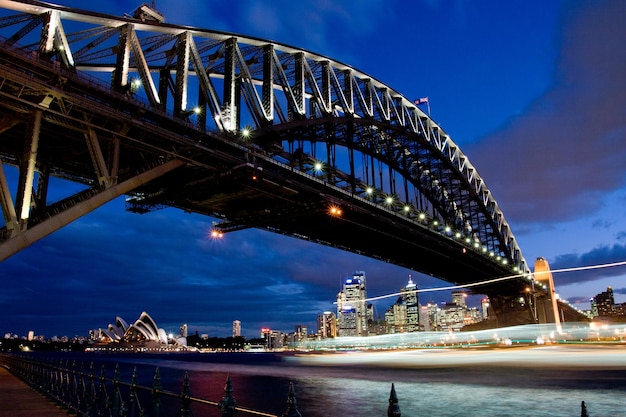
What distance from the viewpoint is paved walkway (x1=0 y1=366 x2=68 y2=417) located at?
1286 centimetres

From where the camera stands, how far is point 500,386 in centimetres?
3306

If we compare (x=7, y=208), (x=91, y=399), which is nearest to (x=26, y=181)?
(x=7, y=208)

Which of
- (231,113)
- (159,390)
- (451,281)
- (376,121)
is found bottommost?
(159,390)

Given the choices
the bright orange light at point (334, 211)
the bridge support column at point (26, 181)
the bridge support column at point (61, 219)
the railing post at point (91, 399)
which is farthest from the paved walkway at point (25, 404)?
the bright orange light at point (334, 211)

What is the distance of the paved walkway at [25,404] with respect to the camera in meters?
12.9

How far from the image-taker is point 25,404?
48.8 feet

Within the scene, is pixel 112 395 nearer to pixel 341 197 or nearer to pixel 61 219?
pixel 61 219

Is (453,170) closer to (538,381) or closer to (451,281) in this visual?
(451,281)

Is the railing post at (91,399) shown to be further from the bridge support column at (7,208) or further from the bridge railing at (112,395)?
the bridge support column at (7,208)

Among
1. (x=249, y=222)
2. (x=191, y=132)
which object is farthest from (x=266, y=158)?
(x=249, y=222)

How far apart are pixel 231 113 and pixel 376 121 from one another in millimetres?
28159

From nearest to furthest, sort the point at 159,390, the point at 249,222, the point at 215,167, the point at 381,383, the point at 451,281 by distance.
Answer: the point at 159,390, the point at 215,167, the point at 381,383, the point at 249,222, the point at 451,281

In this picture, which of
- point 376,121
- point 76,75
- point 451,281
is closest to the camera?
point 76,75

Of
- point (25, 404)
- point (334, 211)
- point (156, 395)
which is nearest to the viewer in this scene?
point (156, 395)
